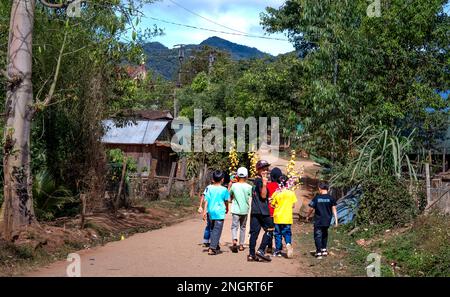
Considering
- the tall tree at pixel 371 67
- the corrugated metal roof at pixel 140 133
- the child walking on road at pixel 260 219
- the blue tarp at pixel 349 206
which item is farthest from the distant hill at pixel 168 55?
the blue tarp at pixel 349 206

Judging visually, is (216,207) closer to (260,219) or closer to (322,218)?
(260,219)

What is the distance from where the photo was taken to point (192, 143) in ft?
104

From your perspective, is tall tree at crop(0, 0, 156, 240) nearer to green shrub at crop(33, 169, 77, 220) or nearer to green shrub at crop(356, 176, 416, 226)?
green shrub at crop(33, 169, 77, 220)

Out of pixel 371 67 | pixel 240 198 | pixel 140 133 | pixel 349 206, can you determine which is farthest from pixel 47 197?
pixel 140 133

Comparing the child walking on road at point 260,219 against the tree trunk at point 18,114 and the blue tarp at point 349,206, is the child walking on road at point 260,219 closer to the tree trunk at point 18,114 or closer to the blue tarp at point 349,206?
the tree trunk at point 18,114

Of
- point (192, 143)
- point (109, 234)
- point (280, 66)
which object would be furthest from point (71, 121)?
point (192, 143)

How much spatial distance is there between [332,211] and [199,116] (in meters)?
25.1

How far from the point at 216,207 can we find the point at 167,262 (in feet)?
5.02

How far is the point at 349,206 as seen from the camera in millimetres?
14344

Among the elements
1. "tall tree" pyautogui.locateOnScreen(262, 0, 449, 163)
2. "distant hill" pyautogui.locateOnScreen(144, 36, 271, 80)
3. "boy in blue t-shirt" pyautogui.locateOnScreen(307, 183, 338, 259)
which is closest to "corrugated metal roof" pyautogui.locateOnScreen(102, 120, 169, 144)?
"distant hill" pyautogui.locateOnScreen(144, 36, 271, 80)

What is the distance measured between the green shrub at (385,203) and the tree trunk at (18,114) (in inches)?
297

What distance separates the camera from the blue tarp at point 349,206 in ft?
45.9

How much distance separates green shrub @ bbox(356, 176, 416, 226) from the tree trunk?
7.53m
